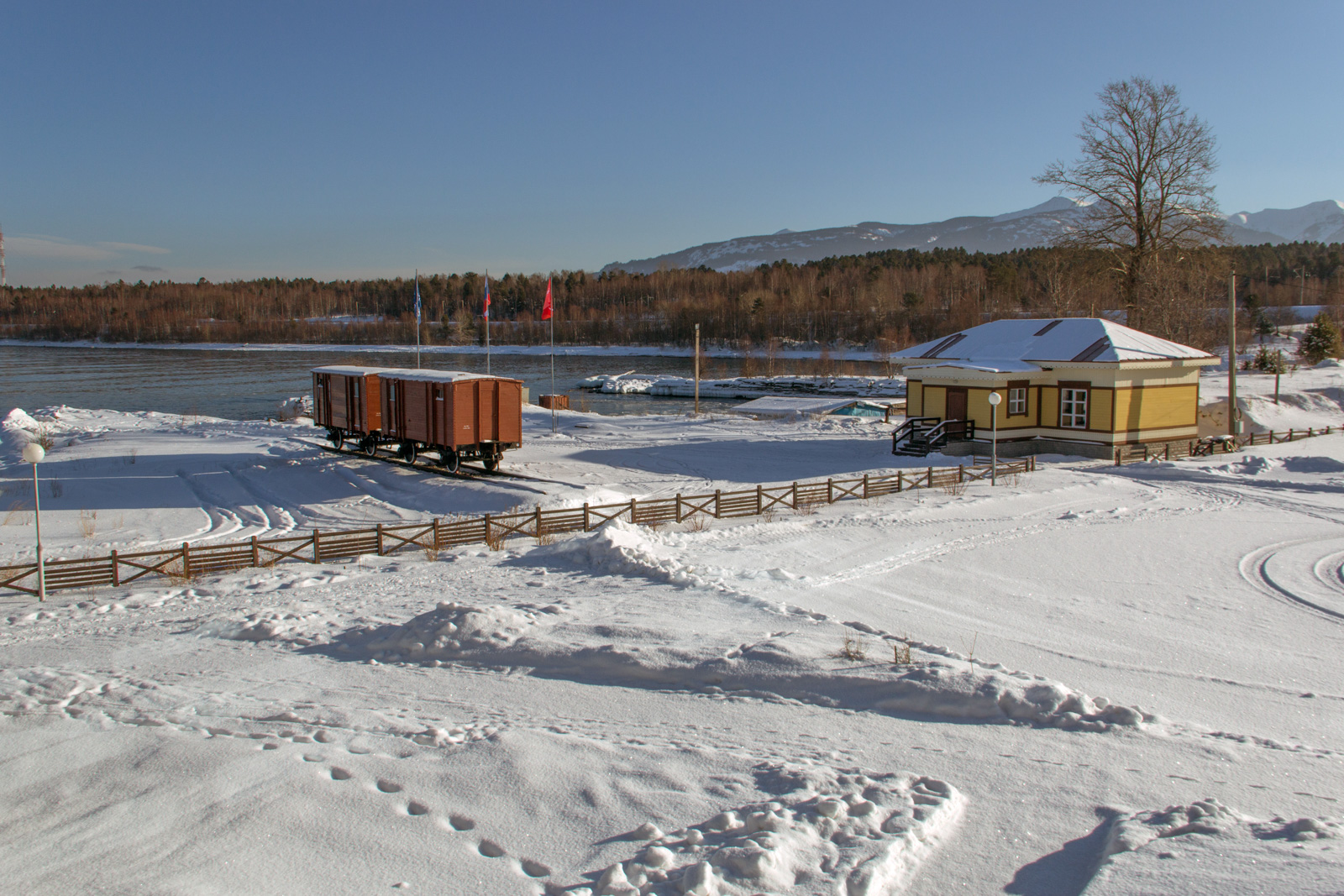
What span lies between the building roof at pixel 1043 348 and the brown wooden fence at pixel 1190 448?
3.16 meters

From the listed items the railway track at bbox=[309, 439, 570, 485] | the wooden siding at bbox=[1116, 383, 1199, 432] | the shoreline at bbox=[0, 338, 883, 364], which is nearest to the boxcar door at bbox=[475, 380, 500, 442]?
the railway track at bbox=[309, 439, 570, 485]

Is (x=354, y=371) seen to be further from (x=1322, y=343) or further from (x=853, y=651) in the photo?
(x=1322, y=343)

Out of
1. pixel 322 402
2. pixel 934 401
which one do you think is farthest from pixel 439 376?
pixel 934 401

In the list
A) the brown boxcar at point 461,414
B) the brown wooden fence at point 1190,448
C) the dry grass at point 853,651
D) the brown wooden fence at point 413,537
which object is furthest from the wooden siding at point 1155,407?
the dry grass at point 853,651

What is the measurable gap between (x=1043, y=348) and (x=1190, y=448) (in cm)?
647

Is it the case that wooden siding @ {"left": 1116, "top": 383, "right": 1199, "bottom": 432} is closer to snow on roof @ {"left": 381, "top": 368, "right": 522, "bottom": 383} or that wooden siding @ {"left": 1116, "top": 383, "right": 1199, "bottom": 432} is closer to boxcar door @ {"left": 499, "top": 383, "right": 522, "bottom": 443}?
boxcar door @ {"left": 499, "top": 383, "right": 522, "bottom": 443}

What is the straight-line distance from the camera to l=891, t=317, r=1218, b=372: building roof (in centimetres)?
3036

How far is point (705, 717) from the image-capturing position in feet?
28.5

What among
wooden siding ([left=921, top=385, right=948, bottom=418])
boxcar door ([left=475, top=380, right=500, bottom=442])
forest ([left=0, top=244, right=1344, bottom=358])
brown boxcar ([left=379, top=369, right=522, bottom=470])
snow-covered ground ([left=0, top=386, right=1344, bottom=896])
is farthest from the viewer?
forest ([left=0, top=244, right=1344, bottom=358])

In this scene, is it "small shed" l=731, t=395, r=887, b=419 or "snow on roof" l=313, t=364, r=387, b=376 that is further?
"small shed" l=731, t=395, r=887, b=419

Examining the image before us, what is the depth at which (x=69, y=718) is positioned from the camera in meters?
8.88

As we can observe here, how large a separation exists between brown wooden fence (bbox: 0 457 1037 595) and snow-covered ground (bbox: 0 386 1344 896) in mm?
586

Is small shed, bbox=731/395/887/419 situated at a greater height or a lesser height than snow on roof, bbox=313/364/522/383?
lesser

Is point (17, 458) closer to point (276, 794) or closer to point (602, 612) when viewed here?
point (602, 612)
